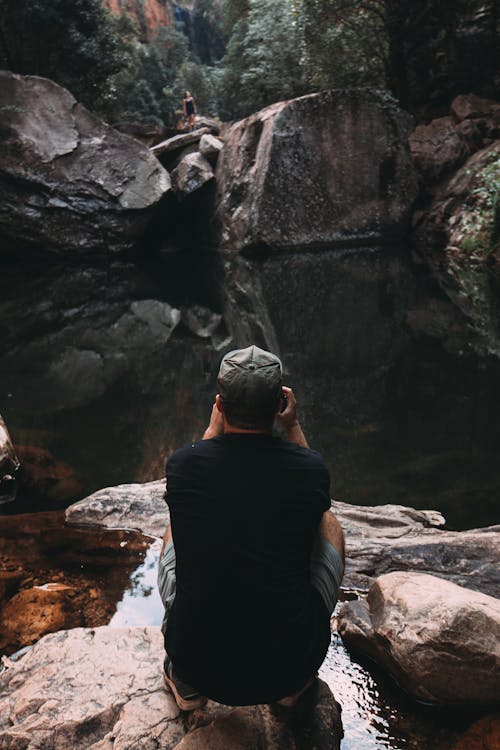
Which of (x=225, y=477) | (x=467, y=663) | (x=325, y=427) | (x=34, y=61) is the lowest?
(x=325, y=427)

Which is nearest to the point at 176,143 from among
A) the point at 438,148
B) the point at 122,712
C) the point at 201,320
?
the point at 438,148

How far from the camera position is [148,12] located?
1487 inches

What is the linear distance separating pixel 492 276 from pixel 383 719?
33.8 feet

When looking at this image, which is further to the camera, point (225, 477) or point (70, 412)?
point (70, 412)

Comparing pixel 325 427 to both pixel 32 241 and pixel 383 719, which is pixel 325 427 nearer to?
pixel 383 719

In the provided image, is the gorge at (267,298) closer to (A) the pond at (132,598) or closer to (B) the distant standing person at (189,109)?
(A) the pond at (132,598)

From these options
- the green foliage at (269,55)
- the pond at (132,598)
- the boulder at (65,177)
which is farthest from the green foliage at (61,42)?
the pond at (132,598)

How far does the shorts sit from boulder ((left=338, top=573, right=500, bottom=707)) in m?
0.32

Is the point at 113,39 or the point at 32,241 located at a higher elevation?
the point at 113,39

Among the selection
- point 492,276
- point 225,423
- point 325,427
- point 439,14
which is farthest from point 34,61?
point 225,423

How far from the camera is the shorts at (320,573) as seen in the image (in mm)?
1862

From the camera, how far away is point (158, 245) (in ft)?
69.0

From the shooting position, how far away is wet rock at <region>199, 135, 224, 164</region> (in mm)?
19156

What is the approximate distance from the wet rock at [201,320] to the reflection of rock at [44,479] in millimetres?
3764
